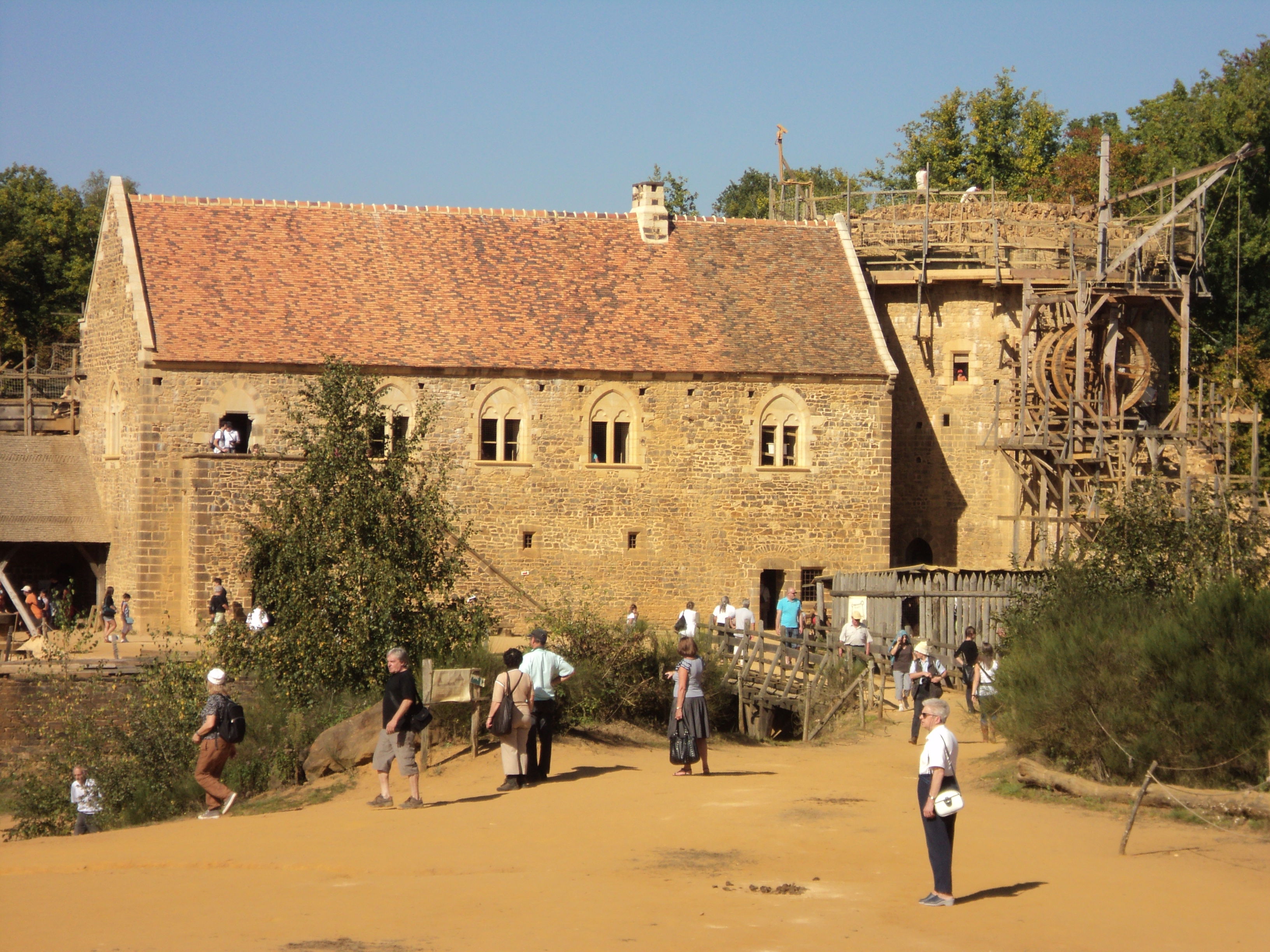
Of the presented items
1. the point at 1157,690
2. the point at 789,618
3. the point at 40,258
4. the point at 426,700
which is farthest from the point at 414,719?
the point at 40,258

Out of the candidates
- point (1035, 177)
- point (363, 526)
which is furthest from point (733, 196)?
point (363, 526)

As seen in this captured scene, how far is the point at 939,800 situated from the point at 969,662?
1166 cm

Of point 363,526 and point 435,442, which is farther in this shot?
point 435,442

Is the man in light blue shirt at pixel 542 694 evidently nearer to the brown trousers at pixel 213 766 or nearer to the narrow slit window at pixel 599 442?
the brown trousers at pixel 213 766

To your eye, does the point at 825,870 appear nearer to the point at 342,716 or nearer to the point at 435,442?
the point at 342,716

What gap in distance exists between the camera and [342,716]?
757 inches

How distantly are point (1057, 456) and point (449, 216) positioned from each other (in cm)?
1506

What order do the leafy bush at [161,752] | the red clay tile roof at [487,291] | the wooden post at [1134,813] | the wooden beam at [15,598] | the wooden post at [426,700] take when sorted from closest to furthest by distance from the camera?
the wooden post at [1134,813] < the wooden post at [426,700] < the leafy bush at [161,752] < the wooden beam at [15,598] < the red clay tile roof at [487,291]

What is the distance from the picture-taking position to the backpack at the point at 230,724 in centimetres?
1527

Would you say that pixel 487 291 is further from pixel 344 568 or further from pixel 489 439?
pixel 344 568

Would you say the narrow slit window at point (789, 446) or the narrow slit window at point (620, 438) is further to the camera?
the narrow slit window at point (789, 446)

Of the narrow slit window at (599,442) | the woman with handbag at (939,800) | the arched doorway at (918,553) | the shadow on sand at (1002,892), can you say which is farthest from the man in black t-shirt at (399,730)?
the arched doorway at (918,553)

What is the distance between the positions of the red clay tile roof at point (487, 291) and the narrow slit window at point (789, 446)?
1.41m

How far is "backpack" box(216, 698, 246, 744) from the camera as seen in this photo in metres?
15.3
